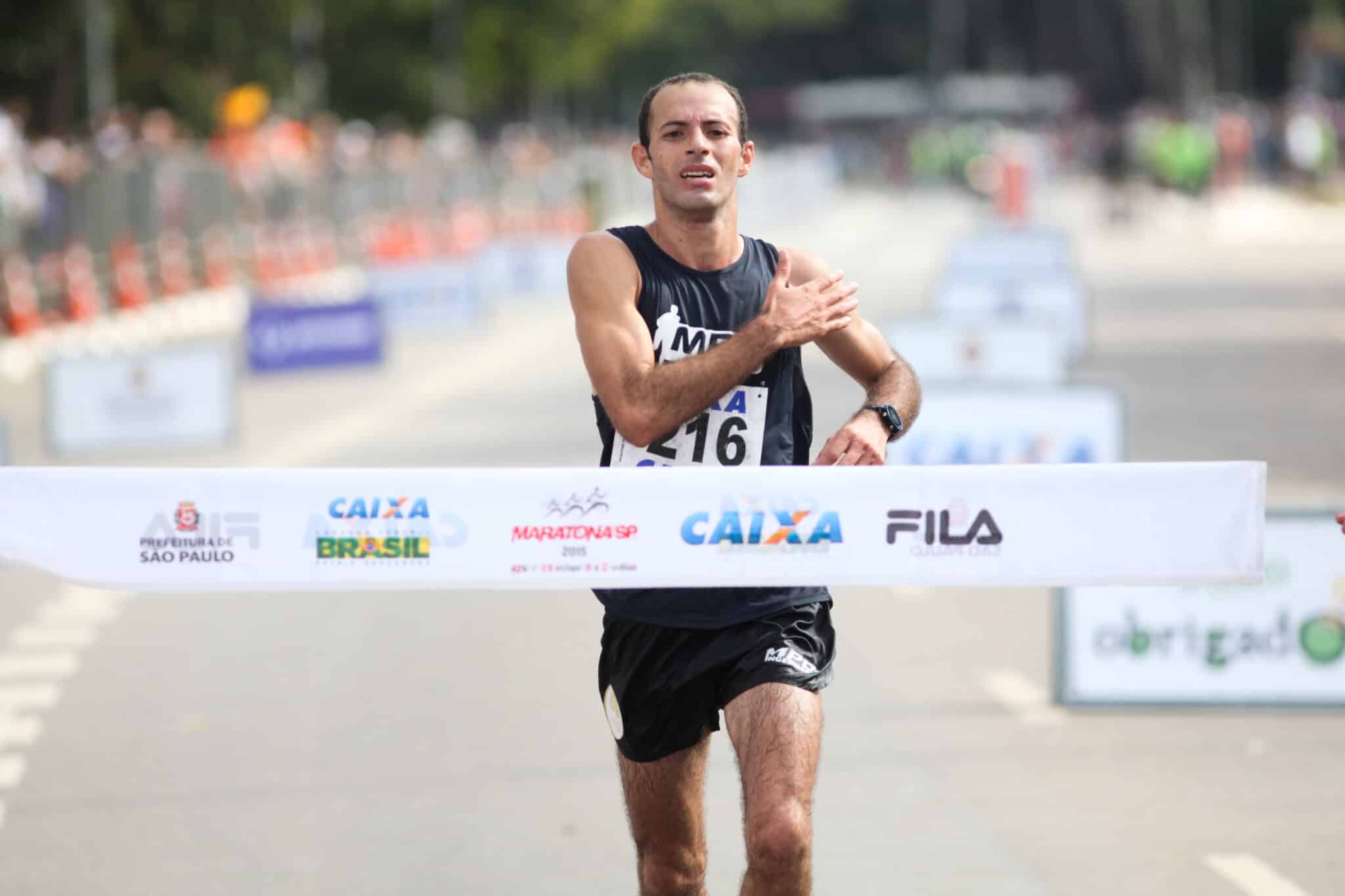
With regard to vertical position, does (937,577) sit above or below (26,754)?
above

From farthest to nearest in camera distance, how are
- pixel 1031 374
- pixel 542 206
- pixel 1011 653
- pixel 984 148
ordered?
pixel 984 148, pixel 542 206, pixel 1031 374, pixel 1011 653

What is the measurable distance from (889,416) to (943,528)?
0.94ft

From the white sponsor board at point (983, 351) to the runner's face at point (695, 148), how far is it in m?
9.72

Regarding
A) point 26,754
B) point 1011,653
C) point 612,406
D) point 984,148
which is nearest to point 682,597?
point 612,406

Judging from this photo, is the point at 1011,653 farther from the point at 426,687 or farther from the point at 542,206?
the point at 542,206

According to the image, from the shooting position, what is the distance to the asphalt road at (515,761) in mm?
7512

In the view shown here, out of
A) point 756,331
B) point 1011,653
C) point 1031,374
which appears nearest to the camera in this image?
point 756,331

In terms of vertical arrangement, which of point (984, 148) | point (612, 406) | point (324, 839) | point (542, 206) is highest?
point (984, 148)

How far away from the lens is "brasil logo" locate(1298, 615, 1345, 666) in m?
9.57

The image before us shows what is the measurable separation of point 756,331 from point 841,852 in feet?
9.29

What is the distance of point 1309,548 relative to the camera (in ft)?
31.2

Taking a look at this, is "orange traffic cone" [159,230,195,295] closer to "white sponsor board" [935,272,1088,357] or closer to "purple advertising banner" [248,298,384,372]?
"purple advertising banner" [248,298,384,372]

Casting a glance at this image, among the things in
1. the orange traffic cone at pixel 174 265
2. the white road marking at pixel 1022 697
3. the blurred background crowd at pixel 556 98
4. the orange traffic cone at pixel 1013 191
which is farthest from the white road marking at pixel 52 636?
the orange traffic cone at pixel 1013 191

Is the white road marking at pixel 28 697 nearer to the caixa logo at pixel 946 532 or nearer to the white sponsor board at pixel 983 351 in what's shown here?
the caixa logo at pixel 946 532
